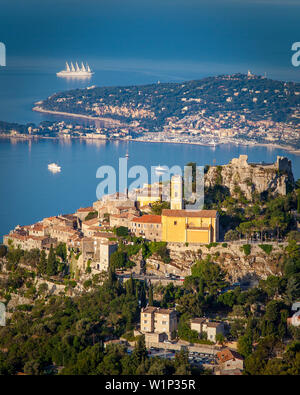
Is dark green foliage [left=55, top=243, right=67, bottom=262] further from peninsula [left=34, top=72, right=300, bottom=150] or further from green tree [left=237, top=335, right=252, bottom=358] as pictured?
peninsula [left=34, top=72, right=300, bottom=150]

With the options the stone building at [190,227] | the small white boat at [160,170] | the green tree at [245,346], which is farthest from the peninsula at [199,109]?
the green tree at [245,346]

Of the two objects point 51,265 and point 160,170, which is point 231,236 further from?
point 160,170

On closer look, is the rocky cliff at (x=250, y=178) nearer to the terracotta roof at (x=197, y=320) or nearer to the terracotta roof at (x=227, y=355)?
the terracotta roof at (x=197, y=320)

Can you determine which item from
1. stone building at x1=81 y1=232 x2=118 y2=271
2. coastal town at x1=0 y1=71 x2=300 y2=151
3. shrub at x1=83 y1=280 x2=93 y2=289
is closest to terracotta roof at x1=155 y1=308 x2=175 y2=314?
shrub at x1=83 y1=280 x2=93 y2=289

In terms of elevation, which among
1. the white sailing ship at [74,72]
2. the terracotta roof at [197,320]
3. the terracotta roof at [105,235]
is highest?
the white sailing ship at [74,72]

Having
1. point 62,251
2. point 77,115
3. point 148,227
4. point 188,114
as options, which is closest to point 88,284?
point 62,251
